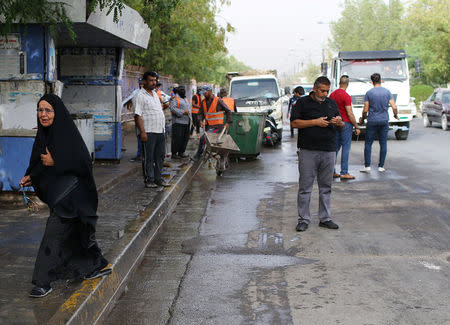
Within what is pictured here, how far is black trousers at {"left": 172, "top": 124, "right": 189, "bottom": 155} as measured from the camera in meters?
13.4

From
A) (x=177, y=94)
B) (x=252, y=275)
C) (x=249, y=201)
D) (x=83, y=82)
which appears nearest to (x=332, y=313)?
(x=252, y=275)

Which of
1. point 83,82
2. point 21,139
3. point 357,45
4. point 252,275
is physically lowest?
point 252,275

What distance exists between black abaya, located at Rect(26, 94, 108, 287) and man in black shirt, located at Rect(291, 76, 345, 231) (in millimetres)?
3189

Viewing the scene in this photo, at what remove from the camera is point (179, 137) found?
1364 centimetres

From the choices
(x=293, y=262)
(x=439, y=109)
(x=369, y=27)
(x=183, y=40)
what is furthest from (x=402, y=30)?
(x=293, y=262)

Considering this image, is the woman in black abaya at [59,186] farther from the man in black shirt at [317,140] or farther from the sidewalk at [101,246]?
the man in black shirt at [317,140]

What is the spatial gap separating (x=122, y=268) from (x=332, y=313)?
2.02m

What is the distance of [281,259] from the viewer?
588 cm

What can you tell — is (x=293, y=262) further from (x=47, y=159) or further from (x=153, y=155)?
(x=153, y=155)

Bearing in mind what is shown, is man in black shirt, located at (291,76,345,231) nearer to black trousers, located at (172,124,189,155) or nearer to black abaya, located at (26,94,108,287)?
black abaya, located at (26,94,108,287)

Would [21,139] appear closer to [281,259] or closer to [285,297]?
[281,259]

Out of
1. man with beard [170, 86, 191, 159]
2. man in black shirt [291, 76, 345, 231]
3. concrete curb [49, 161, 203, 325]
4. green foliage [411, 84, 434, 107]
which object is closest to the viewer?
concrete curb [49, 161, 203, 325]

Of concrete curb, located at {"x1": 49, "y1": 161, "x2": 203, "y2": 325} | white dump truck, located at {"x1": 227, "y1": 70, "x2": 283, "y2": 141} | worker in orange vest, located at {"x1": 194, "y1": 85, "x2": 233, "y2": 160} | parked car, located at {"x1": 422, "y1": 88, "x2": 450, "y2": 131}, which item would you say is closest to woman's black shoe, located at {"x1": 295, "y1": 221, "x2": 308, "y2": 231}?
concrete curb, located at {"x1": 49, "y1": 161, "x2": 203, "y2": 325}

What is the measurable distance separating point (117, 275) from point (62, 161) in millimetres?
1289
